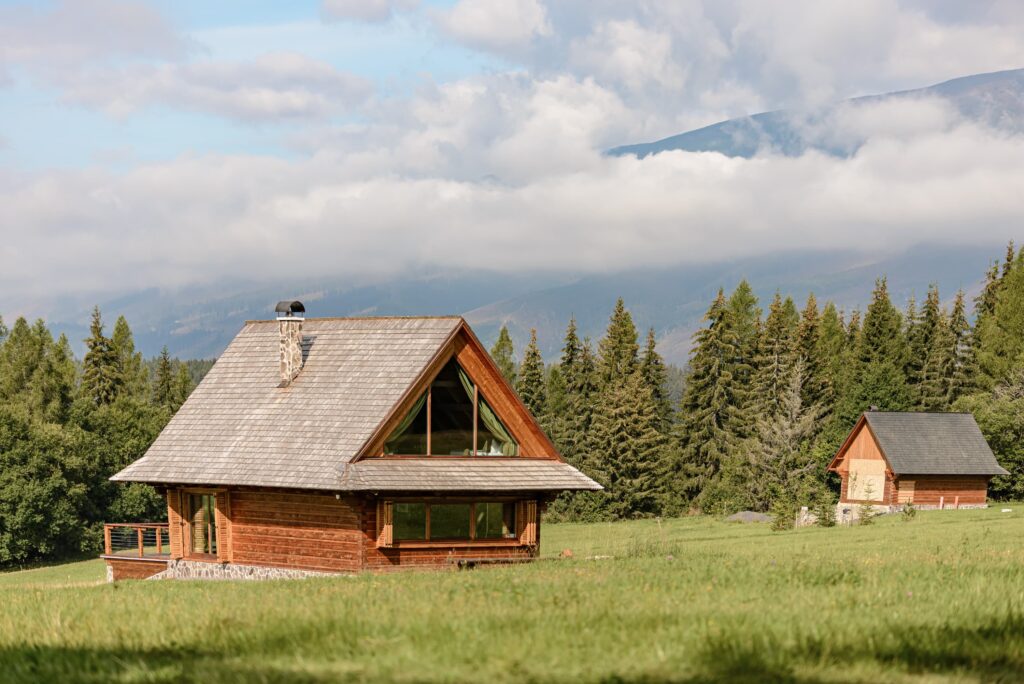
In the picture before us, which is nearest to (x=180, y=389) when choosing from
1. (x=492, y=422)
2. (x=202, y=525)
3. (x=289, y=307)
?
(x=289, y=307)

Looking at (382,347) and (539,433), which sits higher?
(382,347)

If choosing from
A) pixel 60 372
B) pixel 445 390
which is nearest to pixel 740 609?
pixel 445 390

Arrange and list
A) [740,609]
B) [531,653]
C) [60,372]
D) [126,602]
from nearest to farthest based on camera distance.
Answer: [531,653] < [740,609] < [126,602] < [60,372]

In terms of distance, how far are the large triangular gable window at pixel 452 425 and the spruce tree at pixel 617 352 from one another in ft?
148

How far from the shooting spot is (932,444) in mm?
59094

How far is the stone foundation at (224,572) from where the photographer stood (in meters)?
26.6

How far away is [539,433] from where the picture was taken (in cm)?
2892

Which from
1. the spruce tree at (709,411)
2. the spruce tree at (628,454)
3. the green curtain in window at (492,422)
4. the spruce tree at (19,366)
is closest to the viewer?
the green curtain in window at (492,422)

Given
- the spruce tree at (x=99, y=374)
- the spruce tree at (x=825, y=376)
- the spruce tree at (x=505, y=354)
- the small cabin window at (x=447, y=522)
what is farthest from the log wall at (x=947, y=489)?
the spruce tree at (x=99, y=374)

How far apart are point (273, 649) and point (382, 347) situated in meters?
19.4

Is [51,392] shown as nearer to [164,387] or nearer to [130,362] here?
[164,387]

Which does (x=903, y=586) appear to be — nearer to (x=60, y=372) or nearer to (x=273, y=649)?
(x=273, y=649)

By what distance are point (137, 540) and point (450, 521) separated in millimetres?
10624

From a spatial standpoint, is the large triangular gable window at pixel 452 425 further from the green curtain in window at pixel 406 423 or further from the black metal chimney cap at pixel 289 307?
the black metal chimney cap at pixel 289 307
